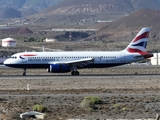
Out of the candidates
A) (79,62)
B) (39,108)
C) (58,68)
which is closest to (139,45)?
A: (79,62)

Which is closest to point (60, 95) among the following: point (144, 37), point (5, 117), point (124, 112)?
point (124, 112)

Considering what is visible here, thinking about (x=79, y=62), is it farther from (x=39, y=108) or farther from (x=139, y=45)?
(x=39, y=108)

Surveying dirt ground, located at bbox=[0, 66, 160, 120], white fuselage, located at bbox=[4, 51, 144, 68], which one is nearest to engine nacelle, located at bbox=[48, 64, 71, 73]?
white fuselage, located at bbox=[4, 51, 144, 68]

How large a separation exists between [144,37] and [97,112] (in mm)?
39909

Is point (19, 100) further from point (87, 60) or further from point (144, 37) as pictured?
point (144, 37)

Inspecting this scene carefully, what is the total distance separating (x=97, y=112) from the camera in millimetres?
38406

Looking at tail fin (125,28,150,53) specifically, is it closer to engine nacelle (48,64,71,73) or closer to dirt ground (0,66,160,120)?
dirt ground (0,66,160,120)

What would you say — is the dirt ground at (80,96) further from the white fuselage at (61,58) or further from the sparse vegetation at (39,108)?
the white fuselage at (61,58)

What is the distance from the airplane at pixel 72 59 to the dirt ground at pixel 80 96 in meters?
5.84

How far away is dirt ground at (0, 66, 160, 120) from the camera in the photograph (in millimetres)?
37531

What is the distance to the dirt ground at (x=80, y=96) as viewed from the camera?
3753 cm

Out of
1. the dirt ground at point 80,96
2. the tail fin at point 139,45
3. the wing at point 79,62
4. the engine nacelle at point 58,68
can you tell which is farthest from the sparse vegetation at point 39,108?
the tail fin at point 139,45

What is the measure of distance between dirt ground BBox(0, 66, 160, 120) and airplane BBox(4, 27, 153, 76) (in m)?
5.84

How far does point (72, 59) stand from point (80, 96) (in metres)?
27.7
